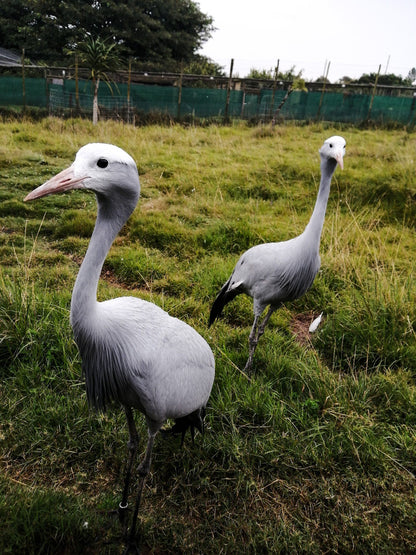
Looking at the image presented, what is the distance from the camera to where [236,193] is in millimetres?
6312

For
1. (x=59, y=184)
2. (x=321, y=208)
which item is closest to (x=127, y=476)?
(x=59, y=184)

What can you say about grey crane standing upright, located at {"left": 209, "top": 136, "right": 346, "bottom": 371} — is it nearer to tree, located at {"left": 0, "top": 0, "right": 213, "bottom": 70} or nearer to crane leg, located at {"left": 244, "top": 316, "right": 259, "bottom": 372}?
crane leg, located at {"left": 244, "top": 316, "right": 259, "bottom": 372}

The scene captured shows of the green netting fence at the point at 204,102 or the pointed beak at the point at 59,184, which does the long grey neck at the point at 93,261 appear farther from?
the green netting fence at the point at 204,102

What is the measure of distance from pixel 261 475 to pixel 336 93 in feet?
47.7

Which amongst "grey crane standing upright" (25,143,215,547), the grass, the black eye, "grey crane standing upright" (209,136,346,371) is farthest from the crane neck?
"grey crane standing upright" (209,136,346,371)

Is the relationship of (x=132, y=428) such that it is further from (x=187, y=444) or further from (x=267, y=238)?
(x=267, y=238)

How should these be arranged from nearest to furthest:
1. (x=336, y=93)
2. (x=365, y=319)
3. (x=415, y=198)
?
(x=365, y=319) < (x=415, y=198) < (x=336, y=93)

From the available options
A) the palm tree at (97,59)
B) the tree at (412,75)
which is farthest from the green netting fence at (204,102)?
the tree at (412,75)

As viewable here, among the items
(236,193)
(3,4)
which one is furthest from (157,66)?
(236,193)

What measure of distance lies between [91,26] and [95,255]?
25.3 metres

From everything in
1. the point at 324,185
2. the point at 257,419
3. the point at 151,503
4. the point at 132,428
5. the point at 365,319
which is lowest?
the point at 151,503

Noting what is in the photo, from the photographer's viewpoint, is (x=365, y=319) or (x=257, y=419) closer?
(x=257, y=419)

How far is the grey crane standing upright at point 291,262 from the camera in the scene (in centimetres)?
278

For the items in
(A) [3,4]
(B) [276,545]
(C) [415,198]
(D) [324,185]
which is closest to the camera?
(B) [276,545]
